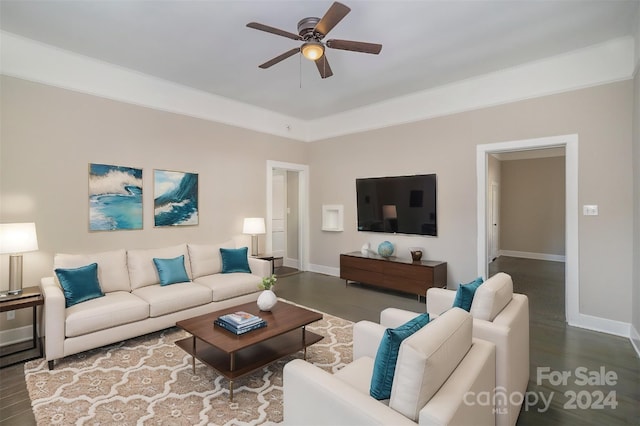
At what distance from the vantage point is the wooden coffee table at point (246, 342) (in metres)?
2.33

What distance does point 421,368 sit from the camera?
1.17 m

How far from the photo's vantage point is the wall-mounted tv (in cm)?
495

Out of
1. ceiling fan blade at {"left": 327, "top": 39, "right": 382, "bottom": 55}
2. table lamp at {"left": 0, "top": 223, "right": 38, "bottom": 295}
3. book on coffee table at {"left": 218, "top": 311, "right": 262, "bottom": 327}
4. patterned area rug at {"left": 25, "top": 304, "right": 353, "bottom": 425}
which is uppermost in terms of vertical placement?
ceiling fan blade at {"left": 327, "top": 39, "right": 382, "bottom": 55}

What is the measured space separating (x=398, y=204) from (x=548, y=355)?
9.55 ft

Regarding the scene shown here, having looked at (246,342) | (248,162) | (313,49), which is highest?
(313,49)

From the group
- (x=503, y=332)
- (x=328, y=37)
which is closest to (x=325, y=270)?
(x=328, y=37)

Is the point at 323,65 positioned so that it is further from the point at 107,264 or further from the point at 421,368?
the point at 107,264

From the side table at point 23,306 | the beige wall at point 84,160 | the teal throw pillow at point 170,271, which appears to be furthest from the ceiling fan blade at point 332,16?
the side table at point 23,306

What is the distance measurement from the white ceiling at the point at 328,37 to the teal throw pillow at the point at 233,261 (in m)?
2.48

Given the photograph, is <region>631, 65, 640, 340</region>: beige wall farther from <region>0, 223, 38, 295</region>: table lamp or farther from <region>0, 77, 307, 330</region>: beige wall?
<region>0, 223, 38, 295</region>: table lamp

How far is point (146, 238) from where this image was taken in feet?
14.2

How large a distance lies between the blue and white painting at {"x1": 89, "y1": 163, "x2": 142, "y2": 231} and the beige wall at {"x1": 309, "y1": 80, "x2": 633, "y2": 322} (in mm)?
3382

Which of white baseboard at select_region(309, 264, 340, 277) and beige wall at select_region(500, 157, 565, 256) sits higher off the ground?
beige wall at select_region(500, 157, 565, 256)

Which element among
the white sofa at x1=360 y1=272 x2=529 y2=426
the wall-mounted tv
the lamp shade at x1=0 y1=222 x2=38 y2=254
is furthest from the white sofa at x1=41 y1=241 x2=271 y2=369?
the white sofa at x1=360 y1=272 x2=529 y2=426
